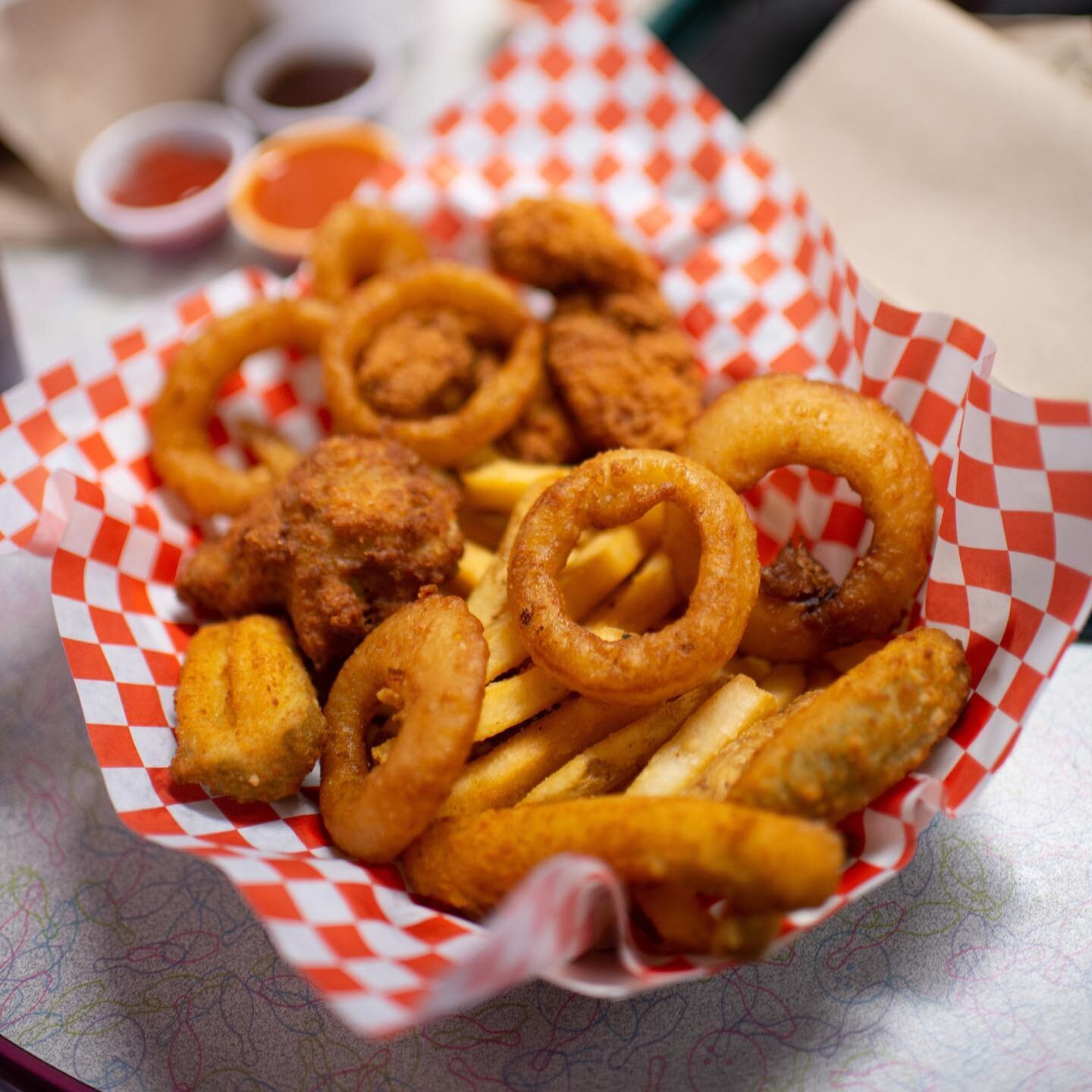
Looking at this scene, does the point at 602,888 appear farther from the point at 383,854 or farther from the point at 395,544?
the point at 395,544

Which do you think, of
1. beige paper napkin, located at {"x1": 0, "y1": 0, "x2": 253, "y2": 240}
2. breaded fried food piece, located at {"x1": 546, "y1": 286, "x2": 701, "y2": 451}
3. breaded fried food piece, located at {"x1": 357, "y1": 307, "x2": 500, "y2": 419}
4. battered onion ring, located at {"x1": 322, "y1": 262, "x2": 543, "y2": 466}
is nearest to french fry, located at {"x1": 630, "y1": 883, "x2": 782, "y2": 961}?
breaded fried food piece, located at {"x1": 546, "y1": 286, "x2": 701, "y2": 451}

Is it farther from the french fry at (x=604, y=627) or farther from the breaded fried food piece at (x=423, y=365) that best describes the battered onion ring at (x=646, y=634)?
the breaded fried food piece at (x=423, y=365)

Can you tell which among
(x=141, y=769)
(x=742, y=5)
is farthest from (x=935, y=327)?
(x=742, y=5)

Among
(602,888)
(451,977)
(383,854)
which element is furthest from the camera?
(383,854)

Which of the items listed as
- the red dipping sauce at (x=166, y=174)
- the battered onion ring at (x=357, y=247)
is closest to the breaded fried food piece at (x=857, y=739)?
the battered onion ring at (x=357, y=247)

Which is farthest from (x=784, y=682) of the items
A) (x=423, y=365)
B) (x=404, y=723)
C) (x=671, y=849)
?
(x=423, y=365)

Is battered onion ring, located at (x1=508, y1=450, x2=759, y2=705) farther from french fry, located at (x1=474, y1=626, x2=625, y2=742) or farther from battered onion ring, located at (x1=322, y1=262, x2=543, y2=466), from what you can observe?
battered onion ring, located at (x1=322, y1=262, x2=543, y2=466)
